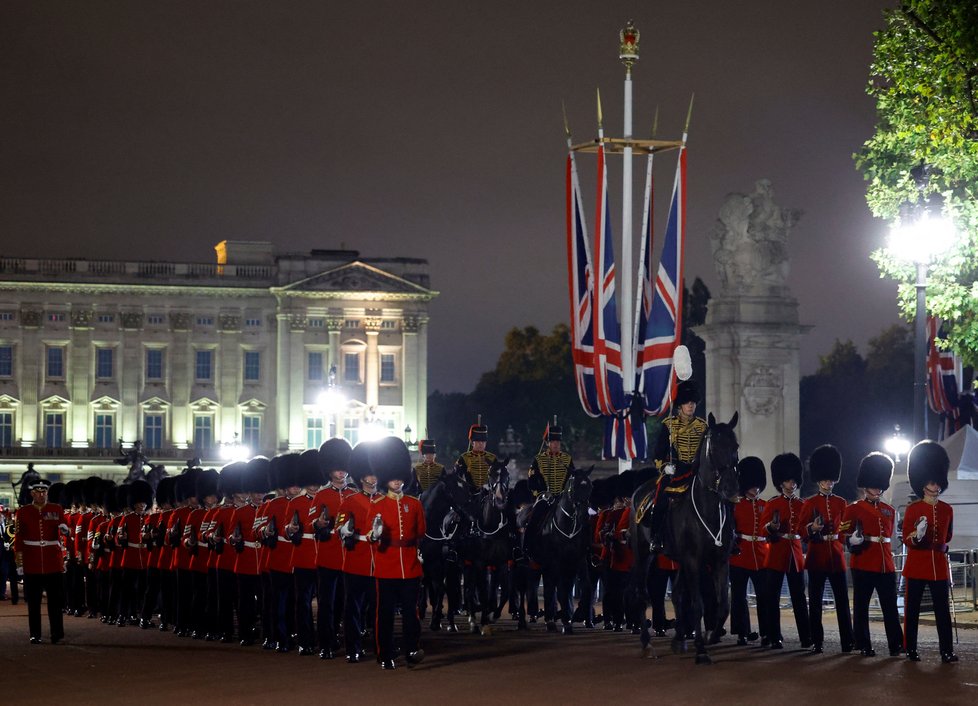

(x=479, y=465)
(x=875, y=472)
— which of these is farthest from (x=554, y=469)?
(x=875, y=472)

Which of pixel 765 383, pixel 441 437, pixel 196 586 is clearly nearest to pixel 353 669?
pixel 196 586

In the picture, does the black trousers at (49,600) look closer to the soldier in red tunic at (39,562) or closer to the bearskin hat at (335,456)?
the soldier in red tunic at (39,562)

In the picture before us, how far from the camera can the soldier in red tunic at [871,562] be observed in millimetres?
17031

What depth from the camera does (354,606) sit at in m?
16.7

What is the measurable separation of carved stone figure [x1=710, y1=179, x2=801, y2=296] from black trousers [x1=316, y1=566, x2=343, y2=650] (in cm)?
1817

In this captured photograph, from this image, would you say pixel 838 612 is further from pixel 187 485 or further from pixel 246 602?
pixel 187 485

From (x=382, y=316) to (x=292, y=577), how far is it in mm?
79036

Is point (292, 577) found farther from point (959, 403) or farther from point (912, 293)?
point (959, 403)

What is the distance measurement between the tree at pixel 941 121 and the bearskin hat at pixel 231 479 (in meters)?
8.37

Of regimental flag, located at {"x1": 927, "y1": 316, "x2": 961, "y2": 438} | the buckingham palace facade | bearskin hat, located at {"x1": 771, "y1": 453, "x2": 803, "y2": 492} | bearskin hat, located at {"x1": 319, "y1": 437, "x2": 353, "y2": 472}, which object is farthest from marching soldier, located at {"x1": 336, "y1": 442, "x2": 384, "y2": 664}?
the buckingham palace facade

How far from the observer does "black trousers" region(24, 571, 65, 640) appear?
763 inches

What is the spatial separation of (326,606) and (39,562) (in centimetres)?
382

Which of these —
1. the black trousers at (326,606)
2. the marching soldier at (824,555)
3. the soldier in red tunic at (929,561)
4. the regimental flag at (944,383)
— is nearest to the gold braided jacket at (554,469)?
the marching soldier at (824,555)

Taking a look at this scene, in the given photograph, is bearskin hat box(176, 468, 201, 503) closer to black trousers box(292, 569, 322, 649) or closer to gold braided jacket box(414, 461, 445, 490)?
gold braided jacket box(414, 461, 445, 490)
